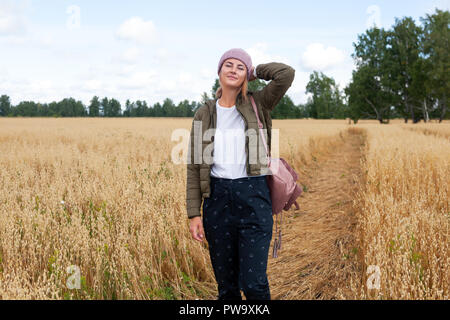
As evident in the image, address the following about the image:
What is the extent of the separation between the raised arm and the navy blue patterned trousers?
0.61m

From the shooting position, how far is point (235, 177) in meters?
2.18

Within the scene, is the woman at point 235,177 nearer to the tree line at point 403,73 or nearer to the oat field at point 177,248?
the oat field at point 177,248

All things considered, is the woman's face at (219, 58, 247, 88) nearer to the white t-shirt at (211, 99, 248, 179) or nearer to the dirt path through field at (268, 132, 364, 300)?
the white t-shirt at (211, 99, 248, 179)

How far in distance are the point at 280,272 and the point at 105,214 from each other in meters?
2.38

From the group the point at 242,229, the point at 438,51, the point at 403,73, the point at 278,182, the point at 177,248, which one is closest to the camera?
the point at 242,229

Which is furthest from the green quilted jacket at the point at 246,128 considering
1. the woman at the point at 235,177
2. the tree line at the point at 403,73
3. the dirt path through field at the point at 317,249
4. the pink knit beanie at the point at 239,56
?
the tree line at the point at 403,73

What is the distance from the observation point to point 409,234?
119 inches

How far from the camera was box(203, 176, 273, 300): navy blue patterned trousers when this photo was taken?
209cm

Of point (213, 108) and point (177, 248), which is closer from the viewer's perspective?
point (213, 108)

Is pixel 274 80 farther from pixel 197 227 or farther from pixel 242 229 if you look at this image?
pixel 197 227

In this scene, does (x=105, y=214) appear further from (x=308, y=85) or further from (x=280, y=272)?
(x=308, y=85)

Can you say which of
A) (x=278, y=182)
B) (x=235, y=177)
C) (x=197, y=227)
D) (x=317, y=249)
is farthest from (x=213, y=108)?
(x=317, y=249)

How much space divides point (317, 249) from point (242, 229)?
255 cm

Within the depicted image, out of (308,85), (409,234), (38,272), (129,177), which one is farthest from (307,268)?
(308,85)
